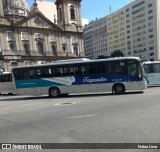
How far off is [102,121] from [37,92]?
13045 millimetres

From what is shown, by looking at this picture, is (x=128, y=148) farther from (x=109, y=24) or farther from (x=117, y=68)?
(x=109, y=24)

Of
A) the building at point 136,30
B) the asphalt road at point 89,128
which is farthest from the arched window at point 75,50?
the asphalt road at point 89,128

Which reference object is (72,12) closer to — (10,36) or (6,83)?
(10,36)

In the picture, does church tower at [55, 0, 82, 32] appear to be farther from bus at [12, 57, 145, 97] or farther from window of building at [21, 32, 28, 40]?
bus at [12, 57, 145, 97]

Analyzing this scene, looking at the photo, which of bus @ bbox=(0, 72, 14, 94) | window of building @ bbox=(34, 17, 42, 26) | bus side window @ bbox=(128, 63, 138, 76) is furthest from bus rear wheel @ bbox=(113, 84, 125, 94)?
window of building @ bbox=(34, 17, 42, 26)

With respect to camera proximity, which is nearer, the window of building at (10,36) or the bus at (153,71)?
the bus at (153,71)

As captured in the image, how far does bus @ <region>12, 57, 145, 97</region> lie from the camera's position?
62.3 feet

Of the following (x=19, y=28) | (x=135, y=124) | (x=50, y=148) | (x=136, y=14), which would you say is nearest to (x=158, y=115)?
(x=135, y=124)

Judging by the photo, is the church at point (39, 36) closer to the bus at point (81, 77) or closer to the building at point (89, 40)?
the bus at point (81, 77)

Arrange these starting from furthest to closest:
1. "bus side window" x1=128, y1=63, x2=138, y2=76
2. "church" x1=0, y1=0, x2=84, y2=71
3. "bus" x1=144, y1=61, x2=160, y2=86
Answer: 1. "church" x1=0, y1=0, x2=84, y2=71
2. "bus" x1=144, y1=61, x2=160, y2=86
3. "bus side window" x1=128, y1=63, x2=138, y2=76

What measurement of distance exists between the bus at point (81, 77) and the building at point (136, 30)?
310 ft

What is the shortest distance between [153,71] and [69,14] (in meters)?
56.8

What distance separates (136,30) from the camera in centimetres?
11994

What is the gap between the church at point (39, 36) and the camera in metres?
68.5
